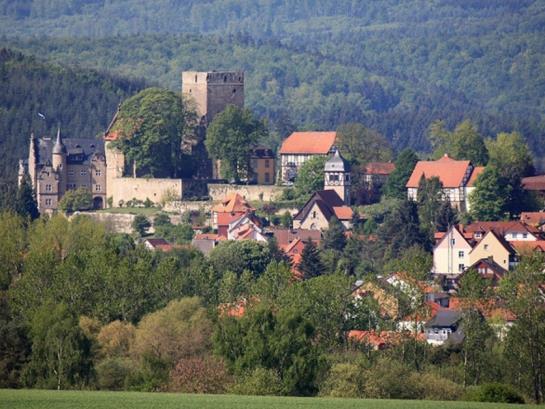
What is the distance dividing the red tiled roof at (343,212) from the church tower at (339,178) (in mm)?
1182

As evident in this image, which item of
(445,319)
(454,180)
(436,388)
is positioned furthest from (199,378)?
(454,180)

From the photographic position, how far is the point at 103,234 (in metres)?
79.5

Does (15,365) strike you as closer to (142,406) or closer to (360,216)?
(142,406)

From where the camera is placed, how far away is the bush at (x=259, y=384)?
46594mm

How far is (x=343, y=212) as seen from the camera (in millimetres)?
84750

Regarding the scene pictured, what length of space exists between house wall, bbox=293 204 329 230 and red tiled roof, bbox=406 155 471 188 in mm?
4196

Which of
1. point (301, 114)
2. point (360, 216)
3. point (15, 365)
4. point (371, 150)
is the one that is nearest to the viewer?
point (15, 365)

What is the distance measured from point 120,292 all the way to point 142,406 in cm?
Result: 2194

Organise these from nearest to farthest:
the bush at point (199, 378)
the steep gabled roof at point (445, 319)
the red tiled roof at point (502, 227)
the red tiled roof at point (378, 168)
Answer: the bush at point (199, 378), the steep gabled roof at point (445, 319), the red tiled roof at point (502, 227), the red tiled roof at point (378, 168)

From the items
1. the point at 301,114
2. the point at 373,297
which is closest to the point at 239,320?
the point at 373,297

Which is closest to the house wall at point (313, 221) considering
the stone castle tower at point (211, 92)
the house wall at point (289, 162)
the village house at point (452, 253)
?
→ the house wall at point (289, 162)

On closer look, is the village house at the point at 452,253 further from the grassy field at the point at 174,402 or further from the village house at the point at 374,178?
the grassy field at the point at 174,402

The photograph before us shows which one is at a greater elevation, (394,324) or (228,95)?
(228,95)

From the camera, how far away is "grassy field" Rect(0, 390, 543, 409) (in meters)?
38.7
